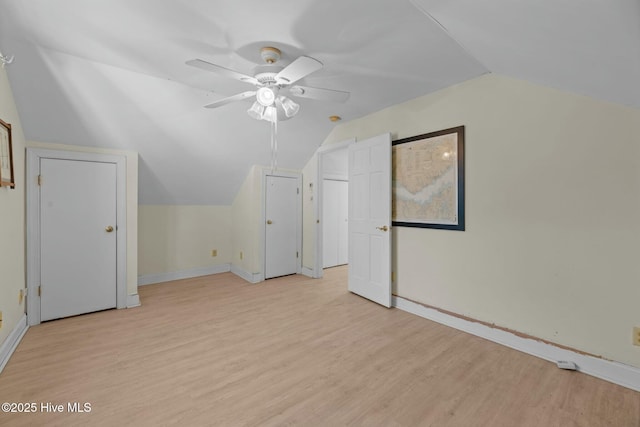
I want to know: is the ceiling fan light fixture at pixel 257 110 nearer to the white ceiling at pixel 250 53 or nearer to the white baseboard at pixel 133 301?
the white ceiling at pixel 250 53

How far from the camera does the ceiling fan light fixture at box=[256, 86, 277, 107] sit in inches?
78.2

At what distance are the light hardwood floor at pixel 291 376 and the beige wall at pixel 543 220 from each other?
34 cm

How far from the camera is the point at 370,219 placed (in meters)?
3.32

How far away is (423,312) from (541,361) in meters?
1.00

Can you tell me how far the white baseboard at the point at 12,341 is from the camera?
1.99m

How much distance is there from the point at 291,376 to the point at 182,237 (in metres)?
3.37

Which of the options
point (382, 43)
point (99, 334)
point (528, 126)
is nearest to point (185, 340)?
point (99, 334)

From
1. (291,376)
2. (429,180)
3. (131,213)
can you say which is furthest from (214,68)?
(131,213)

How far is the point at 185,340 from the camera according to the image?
2391 mm

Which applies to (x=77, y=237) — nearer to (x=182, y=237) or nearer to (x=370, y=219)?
(x=182, y=237)

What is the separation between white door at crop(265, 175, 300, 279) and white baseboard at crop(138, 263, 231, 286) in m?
1.04

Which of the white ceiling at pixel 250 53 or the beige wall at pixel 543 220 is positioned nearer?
the white ceiling at pixel 250 53

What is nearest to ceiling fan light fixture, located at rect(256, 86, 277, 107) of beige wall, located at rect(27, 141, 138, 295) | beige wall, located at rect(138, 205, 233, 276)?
beige wall, located at rect(27, 141, 138, 295)

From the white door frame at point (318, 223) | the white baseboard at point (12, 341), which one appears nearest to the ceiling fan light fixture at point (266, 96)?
the white door frame at point (318, 223)
